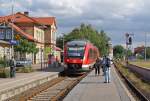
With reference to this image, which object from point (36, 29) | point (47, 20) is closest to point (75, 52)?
point (36, 29)

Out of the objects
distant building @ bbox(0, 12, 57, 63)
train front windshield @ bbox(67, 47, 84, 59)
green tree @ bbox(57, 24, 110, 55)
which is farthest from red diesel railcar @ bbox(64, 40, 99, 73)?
green tree @ bbox(57, 24, 110, 55)

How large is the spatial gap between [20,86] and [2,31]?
27062 millimetres

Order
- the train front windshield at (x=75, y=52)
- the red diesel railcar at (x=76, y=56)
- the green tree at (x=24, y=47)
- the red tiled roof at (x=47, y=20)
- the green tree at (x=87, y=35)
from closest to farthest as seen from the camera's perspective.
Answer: the red diesel railcar at (x=76, y=56), the train front windshield at (x=75, y=52), the green tree at (x=24, y=47), the red tiled roof at (x=47, y=20), the green tree at (x=87, y=35)

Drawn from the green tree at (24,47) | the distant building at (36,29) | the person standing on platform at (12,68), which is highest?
the distant building at (36,29)

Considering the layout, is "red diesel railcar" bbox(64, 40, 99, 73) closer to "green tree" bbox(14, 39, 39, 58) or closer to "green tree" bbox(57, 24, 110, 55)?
"green tree" bbox(14, 39, 39, 58)

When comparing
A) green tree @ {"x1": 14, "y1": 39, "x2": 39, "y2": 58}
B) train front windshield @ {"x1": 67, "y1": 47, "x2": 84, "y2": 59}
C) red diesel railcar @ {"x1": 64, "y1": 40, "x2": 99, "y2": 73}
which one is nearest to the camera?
red diesel railcar @ {"x1": 64, "y1": 40, "x2": 99, "y2": 73}

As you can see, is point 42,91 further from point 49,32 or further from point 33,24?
point 49,32

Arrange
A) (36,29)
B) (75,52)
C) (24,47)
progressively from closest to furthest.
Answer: (75,52) → (24,47) → (36,29)

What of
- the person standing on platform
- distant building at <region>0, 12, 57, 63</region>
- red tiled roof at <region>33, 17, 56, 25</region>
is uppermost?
red tiled roof at <region>33, 17, 56, 25</region>

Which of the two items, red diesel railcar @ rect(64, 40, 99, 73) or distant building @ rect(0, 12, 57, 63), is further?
distant building @ rect(0, 12, 57, 63)

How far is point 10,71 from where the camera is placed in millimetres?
36969

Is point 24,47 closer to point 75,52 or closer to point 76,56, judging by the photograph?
point 75,52

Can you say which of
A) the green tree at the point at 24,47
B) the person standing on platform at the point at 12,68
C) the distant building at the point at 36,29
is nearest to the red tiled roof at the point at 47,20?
the distant building at the point at 36,29

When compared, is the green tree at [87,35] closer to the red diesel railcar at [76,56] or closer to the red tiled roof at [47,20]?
the red tiled roof at [47,20]
